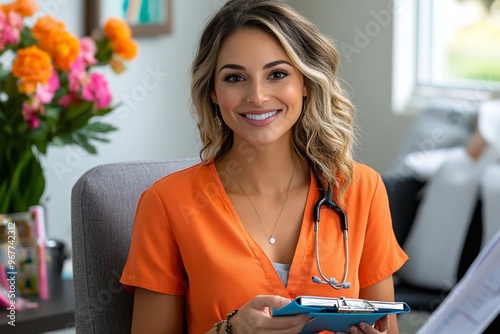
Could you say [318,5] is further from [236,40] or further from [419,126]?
[236,40]

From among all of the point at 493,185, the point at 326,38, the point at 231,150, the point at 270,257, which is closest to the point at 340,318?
the point at 270,257

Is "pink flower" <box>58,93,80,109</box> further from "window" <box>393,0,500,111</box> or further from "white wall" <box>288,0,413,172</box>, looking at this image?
"window" <box>393,0,500,111</box>

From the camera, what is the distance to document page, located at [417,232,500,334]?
846 millimetres

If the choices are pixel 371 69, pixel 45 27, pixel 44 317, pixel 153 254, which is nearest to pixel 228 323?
pixel 153 254

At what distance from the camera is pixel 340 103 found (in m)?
1.77

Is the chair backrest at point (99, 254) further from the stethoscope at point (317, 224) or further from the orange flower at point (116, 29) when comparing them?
the orange flower at point (116, 29)

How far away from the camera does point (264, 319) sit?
139 centimetres

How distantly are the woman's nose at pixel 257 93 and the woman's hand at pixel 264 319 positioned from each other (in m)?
0.40

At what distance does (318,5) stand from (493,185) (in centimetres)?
186

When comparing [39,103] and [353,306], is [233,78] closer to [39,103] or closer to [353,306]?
[353,306]

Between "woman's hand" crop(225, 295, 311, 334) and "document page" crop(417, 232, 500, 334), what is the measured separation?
483mm

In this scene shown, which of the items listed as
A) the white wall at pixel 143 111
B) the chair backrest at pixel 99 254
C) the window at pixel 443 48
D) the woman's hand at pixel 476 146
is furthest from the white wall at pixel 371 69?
the chair backrest at pixel 99 254

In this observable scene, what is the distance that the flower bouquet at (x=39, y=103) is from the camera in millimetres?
2260

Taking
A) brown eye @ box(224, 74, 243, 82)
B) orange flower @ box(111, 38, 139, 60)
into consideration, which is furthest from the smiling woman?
orange flower @ box(111, 38, 139, 60)
